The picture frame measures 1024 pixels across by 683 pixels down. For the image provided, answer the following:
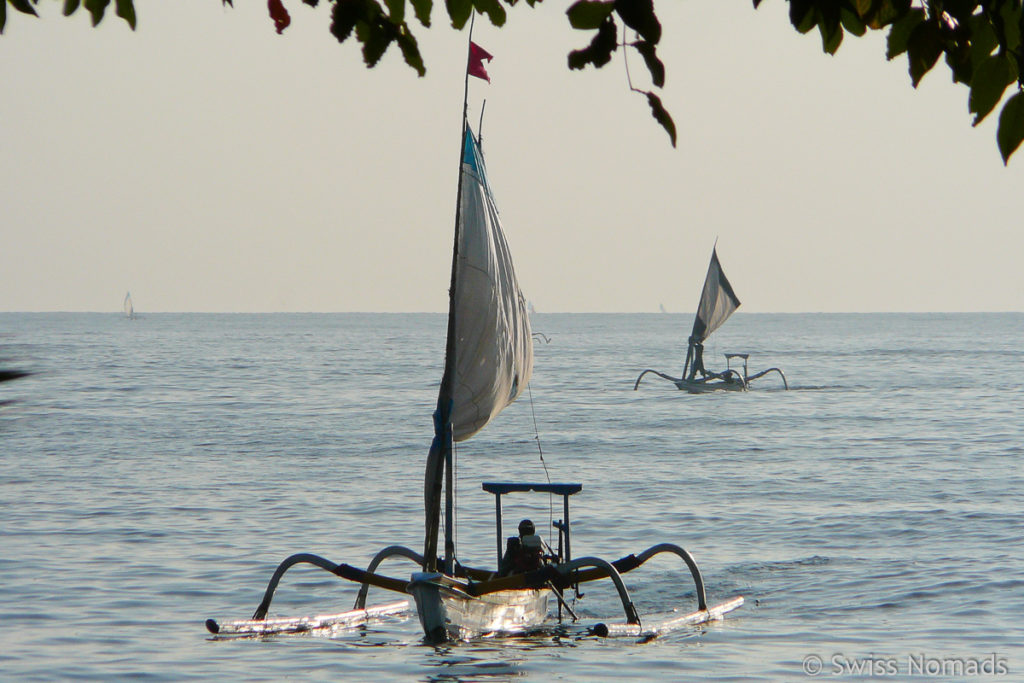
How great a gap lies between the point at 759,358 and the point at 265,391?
60.0 metres

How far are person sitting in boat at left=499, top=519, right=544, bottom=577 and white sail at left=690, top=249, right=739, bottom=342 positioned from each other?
40284mm

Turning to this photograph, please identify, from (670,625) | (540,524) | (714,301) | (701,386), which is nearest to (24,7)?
(670,625)

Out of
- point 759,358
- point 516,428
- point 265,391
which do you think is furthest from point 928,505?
point 759,358

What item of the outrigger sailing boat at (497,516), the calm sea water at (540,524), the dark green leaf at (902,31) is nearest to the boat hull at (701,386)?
the calm sea water at (540,524)

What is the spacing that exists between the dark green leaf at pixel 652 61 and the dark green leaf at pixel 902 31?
1.99 feet

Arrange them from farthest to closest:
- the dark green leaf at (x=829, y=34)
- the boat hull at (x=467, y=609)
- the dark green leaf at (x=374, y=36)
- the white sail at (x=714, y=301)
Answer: the white sail at (x=714, y=301) < the boat hull at (x=467, y=609) < the dark green leaf at (x=374, y=36) < the dark green leaf at (x=829, y=34)

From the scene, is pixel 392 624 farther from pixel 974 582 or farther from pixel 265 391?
pixel 265 391

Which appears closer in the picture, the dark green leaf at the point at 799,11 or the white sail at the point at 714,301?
the dark green leaf at the point at 799,11

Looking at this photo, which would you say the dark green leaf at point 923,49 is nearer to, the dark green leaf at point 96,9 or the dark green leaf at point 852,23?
the dark green leaf at point 852,23

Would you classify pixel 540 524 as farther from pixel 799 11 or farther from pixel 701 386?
pixel 701 386

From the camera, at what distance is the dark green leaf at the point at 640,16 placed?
3.41 meters

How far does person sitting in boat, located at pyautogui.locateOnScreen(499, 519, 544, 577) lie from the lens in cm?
1400

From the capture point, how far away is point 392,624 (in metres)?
15.5

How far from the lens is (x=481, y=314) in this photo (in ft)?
48.0
